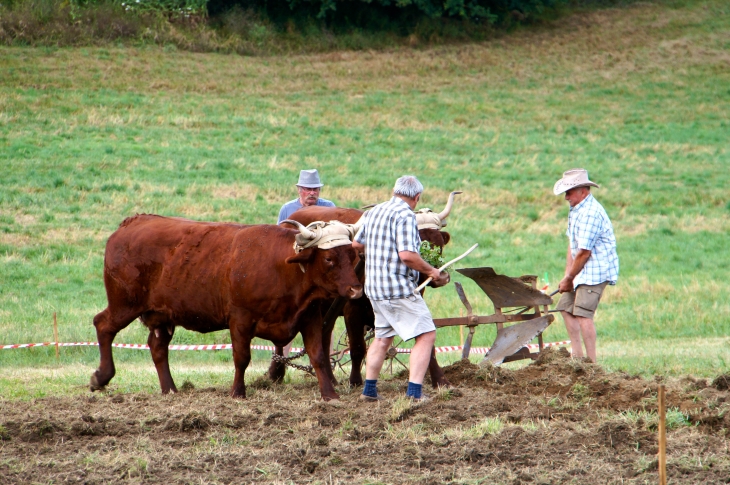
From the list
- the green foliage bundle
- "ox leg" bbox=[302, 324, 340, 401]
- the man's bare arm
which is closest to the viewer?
the man's bare arm

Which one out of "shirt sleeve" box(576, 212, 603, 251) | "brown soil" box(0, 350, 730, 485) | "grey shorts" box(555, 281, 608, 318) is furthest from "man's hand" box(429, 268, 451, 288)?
"grey shorts" box(555, 281, 608, 318)

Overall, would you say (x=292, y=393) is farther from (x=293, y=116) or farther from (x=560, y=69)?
(x=560, y=69)

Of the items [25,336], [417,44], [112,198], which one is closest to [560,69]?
[417,44]

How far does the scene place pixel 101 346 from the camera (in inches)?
381

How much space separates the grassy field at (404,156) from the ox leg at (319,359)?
235 cm

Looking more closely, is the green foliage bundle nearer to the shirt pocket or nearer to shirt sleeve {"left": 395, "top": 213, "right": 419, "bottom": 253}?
shirt sleeve {"left": 395, "top": 213, "right": 419, "bottom": 253}

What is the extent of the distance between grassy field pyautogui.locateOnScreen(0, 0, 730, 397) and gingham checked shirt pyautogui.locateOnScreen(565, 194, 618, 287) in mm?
1197

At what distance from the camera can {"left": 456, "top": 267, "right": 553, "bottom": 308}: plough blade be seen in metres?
9.45

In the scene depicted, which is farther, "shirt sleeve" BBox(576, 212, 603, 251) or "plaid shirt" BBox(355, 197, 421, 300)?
"shirt sleeve" BBox(576, 212, 603, 251)

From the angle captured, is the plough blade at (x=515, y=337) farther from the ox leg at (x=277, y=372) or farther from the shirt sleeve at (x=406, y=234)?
the ox leg at (x=277, y=372)

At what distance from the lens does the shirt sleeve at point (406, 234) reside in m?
7.87

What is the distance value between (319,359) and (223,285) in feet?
3.92

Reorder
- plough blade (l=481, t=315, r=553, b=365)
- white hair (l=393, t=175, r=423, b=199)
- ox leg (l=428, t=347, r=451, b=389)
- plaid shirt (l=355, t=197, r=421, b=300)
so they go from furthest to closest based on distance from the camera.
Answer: plough blade (l=481, t=315, r=553, b=365) < ox leg (l=428, t=347, r=451, b=389) < white hair (l=393, t=175, r=423, b=199) < plaid shirt (l=355, t=197, r=421, b=300)

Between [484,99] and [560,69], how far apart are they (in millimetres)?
7457
